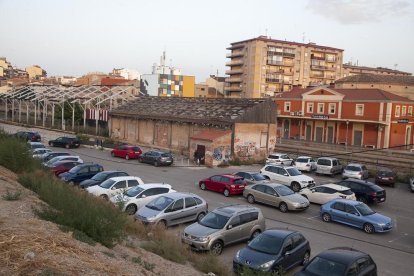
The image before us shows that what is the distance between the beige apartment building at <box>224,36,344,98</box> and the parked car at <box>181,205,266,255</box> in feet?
270

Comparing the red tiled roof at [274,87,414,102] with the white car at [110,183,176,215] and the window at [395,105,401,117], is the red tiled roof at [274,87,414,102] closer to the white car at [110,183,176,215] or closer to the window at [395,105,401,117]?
the window at [395,105,401,117]

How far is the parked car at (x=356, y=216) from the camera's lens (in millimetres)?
18672

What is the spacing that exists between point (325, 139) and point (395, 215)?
3668cm

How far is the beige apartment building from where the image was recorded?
97.6 m

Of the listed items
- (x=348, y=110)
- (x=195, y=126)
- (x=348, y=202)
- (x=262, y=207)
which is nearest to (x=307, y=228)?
(x=348, y=202)

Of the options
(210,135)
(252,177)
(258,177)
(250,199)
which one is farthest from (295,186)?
(210,135)

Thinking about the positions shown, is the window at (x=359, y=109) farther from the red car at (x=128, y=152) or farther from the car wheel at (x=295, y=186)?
the car wheel at (x=295, y=186)

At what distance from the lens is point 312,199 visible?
2406cm

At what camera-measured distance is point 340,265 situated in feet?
38.4

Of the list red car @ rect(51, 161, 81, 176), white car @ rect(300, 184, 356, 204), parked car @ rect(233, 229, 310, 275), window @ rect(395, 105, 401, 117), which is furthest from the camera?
window @ rect(395, 105, 401, 117)

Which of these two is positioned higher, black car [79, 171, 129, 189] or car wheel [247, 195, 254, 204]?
black car [79, 171, 129, 189]

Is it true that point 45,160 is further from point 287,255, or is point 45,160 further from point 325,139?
point 325,139

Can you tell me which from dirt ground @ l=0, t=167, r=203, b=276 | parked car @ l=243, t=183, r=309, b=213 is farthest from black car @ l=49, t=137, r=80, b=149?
dirt ground @ l=0, t=167, r=203, b=276

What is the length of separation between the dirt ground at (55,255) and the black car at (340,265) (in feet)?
10.7
